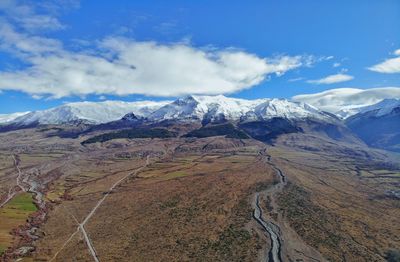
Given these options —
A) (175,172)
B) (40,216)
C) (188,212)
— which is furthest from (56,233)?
(175,172)

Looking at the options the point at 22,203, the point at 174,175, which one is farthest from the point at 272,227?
the point at 174,175

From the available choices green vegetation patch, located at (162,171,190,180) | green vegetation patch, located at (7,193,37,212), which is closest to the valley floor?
green vegetation patch, located at (7,193,37,212)

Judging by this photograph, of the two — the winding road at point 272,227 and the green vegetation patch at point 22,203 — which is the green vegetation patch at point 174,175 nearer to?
the winding road at point 272,227

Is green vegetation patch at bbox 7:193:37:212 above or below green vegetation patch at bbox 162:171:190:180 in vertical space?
below

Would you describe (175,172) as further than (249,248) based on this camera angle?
Yes

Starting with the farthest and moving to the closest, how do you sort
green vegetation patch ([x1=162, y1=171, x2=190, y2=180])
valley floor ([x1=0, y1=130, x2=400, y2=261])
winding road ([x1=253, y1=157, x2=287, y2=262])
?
green vegetation patch ([x1=162, y1=171, x2=190, y2=180]) → valley floor ([x1=0, y1=130, x2=400, y2=261]) → winding road ([x1=253, y1=157, x2=287, y2=262])

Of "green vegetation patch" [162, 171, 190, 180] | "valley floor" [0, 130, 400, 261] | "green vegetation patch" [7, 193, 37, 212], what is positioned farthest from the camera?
"green vegetation patch" [162, 171, 190, 180]

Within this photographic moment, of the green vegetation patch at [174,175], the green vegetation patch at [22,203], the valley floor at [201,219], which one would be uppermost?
the green vegetation patch at [174,175]

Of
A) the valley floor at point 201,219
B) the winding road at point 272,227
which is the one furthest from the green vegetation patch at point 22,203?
the winding road at point 272,227

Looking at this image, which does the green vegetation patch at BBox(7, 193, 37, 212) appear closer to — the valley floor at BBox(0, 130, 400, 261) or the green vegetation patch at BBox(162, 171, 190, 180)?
the valley floor at BBox(0, 130, 400, 261)

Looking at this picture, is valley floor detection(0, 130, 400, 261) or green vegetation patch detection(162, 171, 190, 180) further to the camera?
green vegetation patch detection(162, 171, 190, 180)

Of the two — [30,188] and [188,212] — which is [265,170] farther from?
[30,188]
